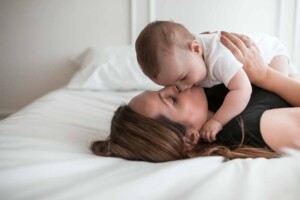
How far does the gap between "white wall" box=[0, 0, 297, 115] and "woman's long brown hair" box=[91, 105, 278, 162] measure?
4.83 ft

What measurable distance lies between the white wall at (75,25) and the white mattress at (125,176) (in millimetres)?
1466

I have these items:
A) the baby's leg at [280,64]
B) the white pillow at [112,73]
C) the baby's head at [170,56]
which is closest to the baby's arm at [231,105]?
the baby's head at [170,56]

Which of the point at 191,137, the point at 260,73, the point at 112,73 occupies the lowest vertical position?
the point at 112,73

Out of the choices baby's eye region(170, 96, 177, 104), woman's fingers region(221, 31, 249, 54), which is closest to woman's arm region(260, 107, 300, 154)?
baby's eye region(170, 96, 177, 104)

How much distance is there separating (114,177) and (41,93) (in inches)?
74.3

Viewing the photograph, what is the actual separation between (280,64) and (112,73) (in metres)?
0.90

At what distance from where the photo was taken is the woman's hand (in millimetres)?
958

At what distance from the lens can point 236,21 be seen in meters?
2.10

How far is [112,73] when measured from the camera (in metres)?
1.76

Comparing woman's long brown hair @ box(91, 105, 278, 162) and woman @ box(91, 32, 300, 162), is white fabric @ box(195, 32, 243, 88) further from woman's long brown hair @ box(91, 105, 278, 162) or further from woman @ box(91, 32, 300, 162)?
woman's long brown hair @ box(91, 105, 278, 162)

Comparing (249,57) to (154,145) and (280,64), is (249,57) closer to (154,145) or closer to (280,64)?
(280,64)

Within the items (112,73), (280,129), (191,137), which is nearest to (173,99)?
(191,137)

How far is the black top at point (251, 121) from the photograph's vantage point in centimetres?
75

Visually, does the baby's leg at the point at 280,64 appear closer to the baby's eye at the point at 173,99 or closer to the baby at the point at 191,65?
the baby at the point at 191,65
